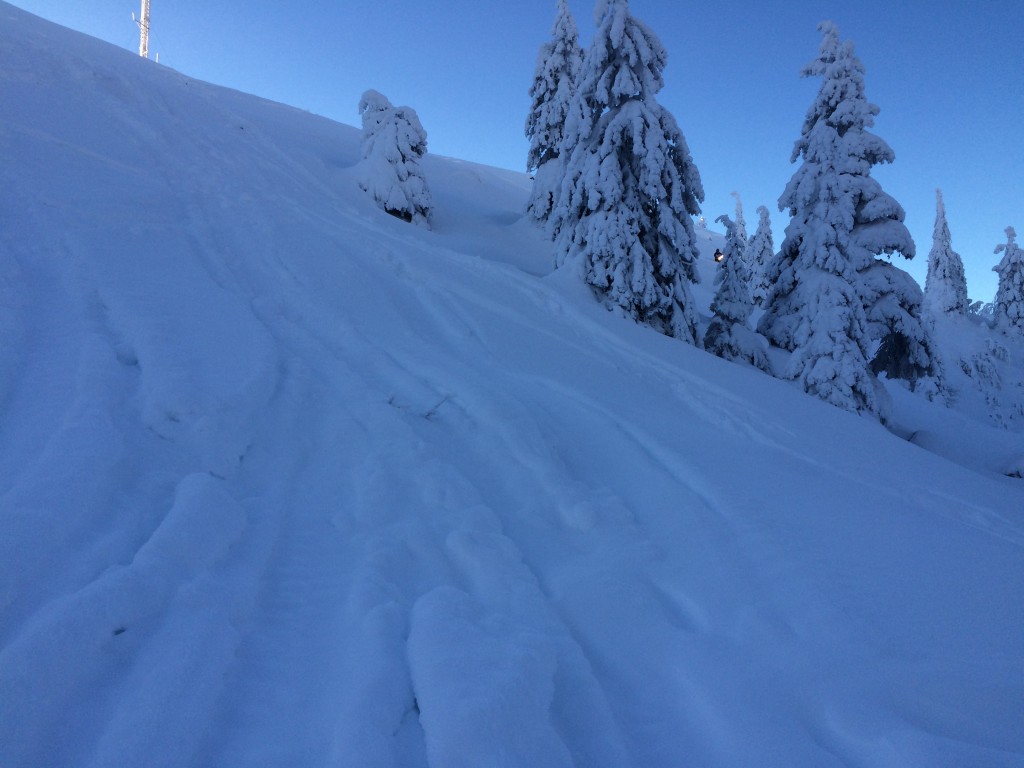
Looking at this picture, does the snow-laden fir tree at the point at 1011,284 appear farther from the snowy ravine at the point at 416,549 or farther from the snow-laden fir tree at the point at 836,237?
the snowy ravine at the point at 416,549

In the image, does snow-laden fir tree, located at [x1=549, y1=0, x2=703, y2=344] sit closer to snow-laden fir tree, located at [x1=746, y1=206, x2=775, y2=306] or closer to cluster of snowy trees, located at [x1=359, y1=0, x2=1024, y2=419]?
cluster of snowy trees, located at [x1=359, y1=0, x2=1024, y2=419]

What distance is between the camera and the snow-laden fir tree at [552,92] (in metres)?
22.7

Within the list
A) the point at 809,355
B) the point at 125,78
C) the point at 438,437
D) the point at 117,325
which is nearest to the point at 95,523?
the point at 438,437

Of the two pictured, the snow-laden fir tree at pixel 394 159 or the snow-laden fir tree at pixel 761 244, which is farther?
the snow-laden fir tree at pixel 761 244

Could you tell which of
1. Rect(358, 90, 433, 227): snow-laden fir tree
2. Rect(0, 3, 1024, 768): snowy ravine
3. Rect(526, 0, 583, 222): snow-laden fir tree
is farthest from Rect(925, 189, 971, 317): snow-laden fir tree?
Rect(0, 3, 1024, 768): snowy ravine

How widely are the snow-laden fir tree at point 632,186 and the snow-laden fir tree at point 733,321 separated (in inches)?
110

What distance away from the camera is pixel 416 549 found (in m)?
3.10

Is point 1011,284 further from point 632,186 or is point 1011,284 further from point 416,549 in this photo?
point 416,549

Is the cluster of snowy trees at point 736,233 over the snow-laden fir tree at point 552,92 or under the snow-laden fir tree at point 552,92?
under

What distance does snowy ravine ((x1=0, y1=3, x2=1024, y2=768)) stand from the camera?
2031 mm

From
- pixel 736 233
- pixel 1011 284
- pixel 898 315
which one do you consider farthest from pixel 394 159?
pixel 1011 284

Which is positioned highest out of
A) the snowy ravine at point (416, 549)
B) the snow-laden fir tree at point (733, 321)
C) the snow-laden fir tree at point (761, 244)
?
the snow-laden fir tree at point (761, 244)

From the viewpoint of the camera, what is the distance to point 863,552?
156 inches

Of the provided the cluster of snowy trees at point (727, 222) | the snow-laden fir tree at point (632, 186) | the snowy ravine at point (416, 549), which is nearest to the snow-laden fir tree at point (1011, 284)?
the cluster of snowy trees at point (727, 222)
